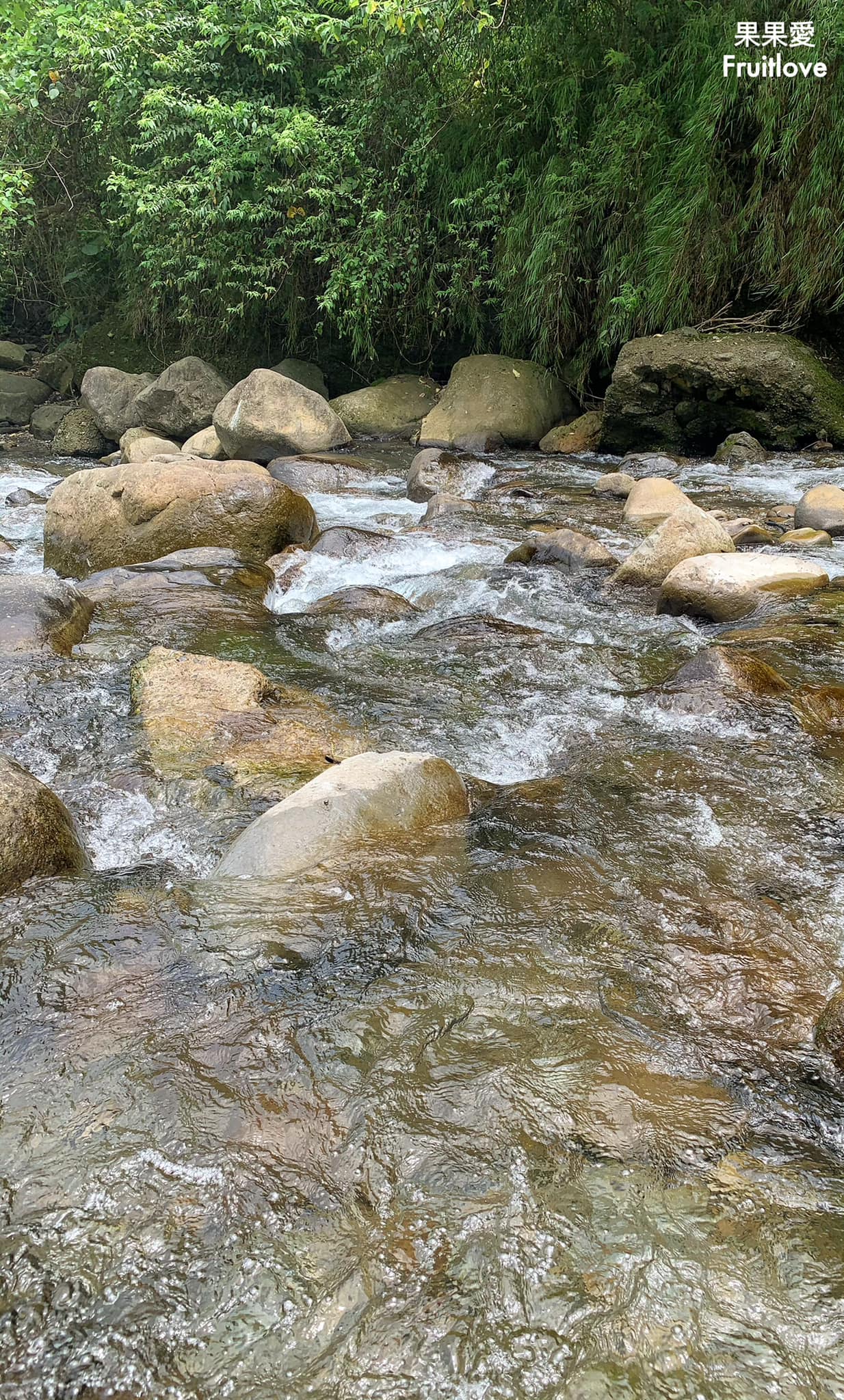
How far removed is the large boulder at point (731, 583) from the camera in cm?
479

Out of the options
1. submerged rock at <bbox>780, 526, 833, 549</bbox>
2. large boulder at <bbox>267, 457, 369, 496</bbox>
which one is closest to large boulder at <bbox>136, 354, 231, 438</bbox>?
large boulder at <bbox>267, 457, 369, 496</bbox>

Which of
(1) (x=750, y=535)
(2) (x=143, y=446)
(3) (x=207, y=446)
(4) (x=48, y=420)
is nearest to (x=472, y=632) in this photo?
(1) (x=750, y=535)

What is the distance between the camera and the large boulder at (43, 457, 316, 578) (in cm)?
580

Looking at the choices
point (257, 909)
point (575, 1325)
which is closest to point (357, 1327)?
point (575, 1325)

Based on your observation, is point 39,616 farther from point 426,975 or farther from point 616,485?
point 616,485

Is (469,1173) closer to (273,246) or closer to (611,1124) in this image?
(611,1124)

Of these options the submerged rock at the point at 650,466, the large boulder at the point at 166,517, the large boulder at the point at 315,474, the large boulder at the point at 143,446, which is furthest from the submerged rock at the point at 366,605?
the large boulder at the point at 143,446

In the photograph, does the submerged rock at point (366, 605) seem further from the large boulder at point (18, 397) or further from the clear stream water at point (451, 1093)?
the large boulder at point (18, 397)

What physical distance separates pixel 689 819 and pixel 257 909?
1358mm

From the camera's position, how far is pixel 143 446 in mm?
9914

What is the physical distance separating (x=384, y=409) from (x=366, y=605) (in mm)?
5842

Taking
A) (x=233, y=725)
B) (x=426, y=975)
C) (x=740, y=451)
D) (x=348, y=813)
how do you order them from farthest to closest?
(x=740, y=451) < (x=233, y=725) < (x=348, y=813) < (x=426, y=975)

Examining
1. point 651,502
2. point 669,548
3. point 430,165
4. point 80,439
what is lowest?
point 80,439

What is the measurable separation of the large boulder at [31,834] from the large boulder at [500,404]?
7.50m
